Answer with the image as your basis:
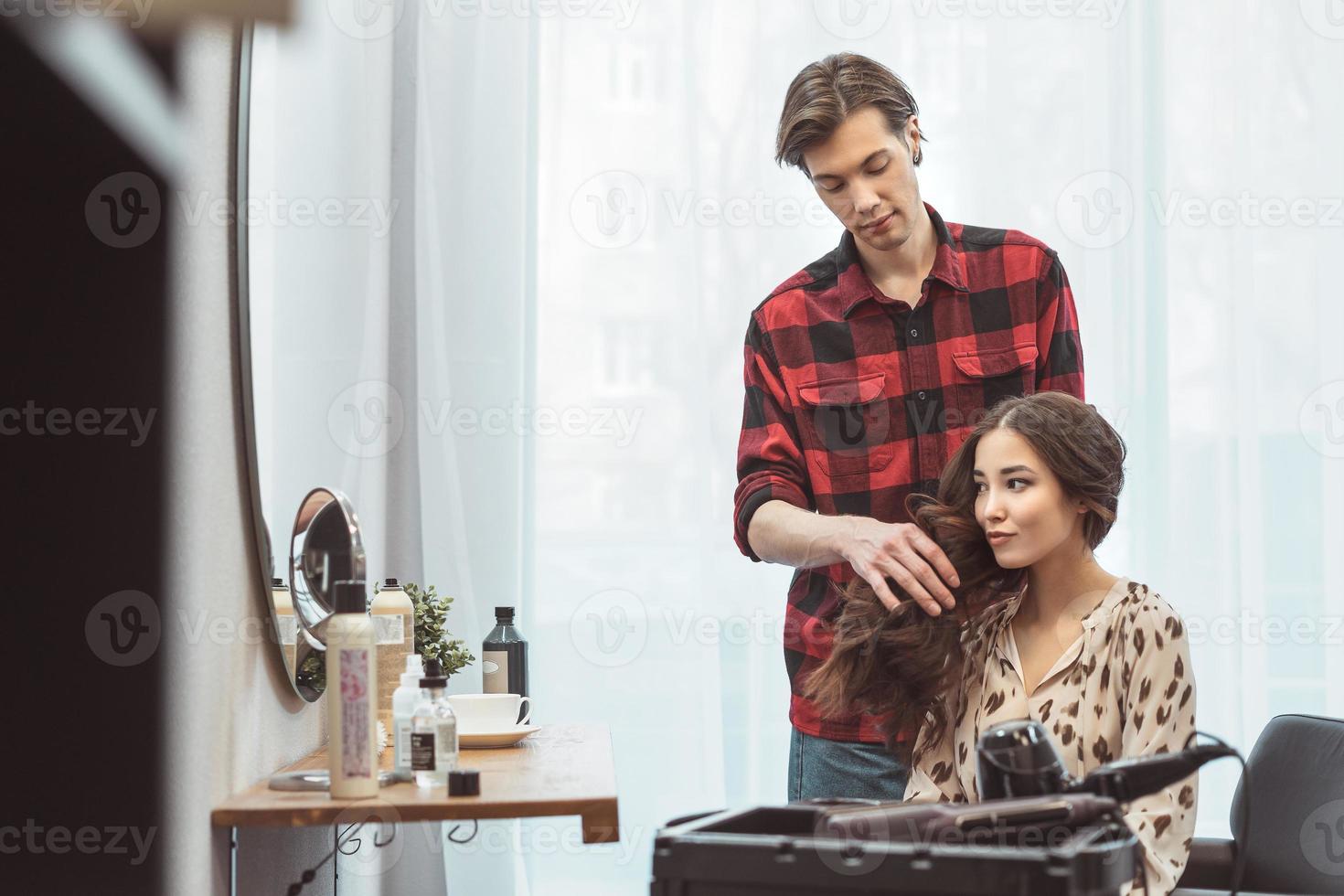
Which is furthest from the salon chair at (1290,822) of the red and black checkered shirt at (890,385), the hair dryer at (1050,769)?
the hair dryer at (1050,769)

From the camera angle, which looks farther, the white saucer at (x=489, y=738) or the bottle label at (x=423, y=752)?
the white saucer at (x=489, y=738)

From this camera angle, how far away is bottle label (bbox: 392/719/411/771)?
1330mm

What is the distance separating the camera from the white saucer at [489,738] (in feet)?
5.09

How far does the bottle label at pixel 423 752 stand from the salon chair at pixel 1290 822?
40.0 inches

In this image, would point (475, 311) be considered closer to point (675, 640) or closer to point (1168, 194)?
point (675, 640)

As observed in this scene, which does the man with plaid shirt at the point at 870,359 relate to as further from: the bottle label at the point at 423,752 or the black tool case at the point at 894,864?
the black tool case at the point at 894,864

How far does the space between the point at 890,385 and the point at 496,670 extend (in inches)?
29.2

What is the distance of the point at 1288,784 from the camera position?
1.74 meters

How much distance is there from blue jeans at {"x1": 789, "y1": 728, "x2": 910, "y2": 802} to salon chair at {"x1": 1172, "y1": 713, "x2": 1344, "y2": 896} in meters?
0.40

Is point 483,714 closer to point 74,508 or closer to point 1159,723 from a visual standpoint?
point 74,508

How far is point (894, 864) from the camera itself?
801 millimetres

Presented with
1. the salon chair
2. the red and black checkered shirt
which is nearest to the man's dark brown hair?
the red and black checkered shirt

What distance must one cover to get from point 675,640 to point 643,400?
0.51m

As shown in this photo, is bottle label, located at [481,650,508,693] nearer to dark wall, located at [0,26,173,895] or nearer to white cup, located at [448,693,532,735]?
white cup, located at [448,693,532,735]
